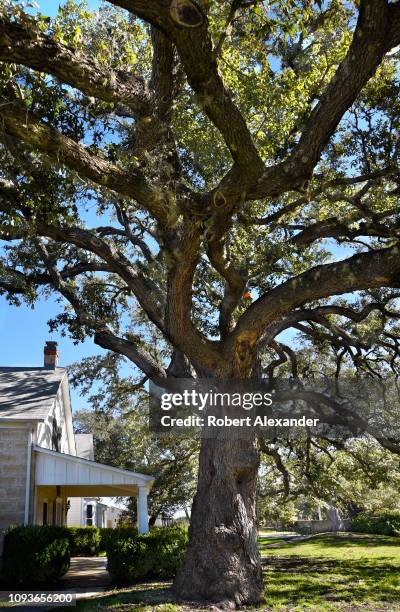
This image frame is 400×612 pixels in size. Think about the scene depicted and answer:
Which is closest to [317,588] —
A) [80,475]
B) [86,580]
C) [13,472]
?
[86,580]

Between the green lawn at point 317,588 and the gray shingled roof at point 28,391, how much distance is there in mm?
5599

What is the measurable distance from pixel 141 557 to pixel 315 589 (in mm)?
4636

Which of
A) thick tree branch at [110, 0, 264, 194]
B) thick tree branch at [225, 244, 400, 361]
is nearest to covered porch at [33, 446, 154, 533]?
thick tree branch at [225, 244, 400, 361]

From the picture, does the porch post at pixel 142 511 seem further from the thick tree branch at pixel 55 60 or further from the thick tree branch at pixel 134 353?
the thick tree branch at pixel 55 60

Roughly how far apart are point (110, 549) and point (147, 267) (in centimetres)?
675

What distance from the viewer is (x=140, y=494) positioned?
14.1m

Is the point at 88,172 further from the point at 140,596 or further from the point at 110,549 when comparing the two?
the point at 110,549

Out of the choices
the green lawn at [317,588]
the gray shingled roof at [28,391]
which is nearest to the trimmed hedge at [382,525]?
the green lawn at [317,588]

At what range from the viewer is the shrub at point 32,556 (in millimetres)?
11922

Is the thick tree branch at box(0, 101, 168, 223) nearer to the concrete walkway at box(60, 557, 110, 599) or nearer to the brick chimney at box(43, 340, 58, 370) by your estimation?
the concrete walkway at box(60, 557, 110, 599)

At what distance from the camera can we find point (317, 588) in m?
9.70

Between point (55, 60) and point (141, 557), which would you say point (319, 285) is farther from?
point (141, 557)

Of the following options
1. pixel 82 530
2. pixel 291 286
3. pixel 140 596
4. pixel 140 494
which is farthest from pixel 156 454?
pixel 291 286

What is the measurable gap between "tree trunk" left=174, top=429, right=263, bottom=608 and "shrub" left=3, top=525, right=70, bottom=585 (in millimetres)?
4788
